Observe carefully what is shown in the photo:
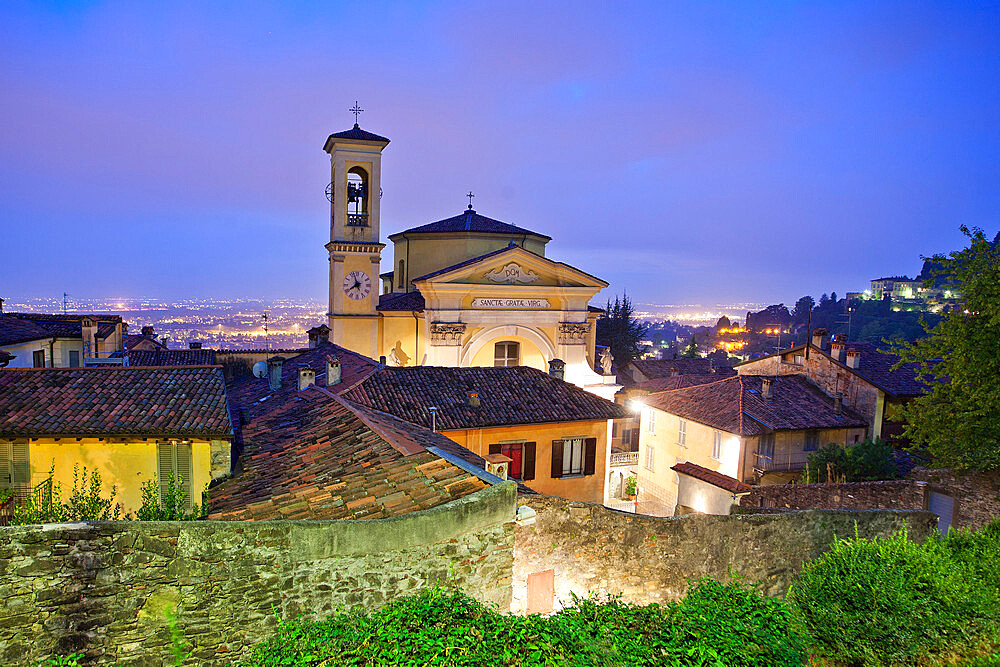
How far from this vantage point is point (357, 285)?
28.8 metres

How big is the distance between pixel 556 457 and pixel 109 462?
34.2ft

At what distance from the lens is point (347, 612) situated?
5.63 meters

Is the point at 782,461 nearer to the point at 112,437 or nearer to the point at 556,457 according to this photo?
the point at 556,457

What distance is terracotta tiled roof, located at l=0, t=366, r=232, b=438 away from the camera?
8.20 m

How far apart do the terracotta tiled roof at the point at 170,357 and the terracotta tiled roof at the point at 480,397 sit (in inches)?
451

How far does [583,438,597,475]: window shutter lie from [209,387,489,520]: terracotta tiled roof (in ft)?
20.4

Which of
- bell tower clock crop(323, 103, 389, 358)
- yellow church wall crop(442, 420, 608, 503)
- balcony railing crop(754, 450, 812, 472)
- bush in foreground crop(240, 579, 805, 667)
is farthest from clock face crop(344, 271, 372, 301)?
bush in foreground crop(240, 579, 805, 667)

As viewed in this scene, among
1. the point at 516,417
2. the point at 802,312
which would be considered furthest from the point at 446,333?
the point at 802,312

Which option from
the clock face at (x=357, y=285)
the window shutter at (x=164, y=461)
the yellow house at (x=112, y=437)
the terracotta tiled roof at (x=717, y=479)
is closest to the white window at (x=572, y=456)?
the terracotta tiled roof at (x=717, y=479)

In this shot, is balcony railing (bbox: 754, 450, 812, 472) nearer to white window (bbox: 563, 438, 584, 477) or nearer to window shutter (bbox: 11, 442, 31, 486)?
white window (bbox: 563, 438, 584, 477)

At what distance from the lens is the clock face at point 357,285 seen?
28656mm

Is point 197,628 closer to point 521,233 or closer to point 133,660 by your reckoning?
point 133,660

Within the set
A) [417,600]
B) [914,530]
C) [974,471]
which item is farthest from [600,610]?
[974,471]

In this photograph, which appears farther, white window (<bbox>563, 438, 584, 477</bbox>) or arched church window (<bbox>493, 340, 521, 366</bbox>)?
arched church window (<bbox>493, 340, 521, 366</bbox>)
